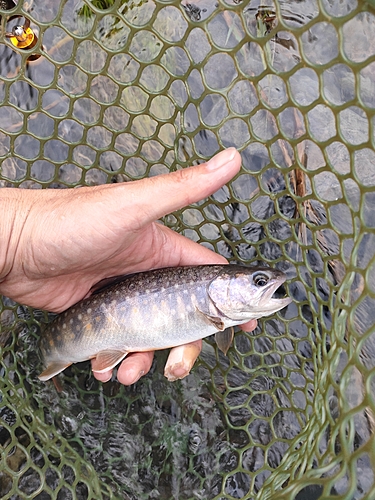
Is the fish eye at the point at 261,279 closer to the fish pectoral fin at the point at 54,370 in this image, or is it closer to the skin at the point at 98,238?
the skin at the point at 98,238

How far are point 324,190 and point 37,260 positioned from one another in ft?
6.16

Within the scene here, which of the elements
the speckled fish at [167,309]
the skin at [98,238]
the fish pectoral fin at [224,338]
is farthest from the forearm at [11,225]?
the fish pectoral fin at [224,338]

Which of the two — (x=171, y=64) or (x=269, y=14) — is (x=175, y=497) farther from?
(x=269, y=14)

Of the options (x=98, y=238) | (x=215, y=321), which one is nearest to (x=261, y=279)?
(x=215, y=321)

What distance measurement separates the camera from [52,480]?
9.25 ft

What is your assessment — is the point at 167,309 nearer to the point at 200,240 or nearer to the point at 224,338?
the point at 224,338

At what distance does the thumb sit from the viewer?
1.80 m

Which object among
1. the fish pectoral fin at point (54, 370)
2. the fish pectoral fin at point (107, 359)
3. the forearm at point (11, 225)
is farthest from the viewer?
the fish pectoral fin at point (54, 370)

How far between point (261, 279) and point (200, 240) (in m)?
0.68

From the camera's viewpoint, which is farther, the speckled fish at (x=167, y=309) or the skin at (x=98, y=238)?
the speckled fish at (x=167, y=309)

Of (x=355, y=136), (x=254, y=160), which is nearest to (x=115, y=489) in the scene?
(x=254, y=160)

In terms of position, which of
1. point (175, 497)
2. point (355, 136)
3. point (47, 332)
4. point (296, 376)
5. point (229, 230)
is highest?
point (355, 136)

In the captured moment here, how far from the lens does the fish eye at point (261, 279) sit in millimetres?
2246

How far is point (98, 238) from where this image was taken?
2.12m
